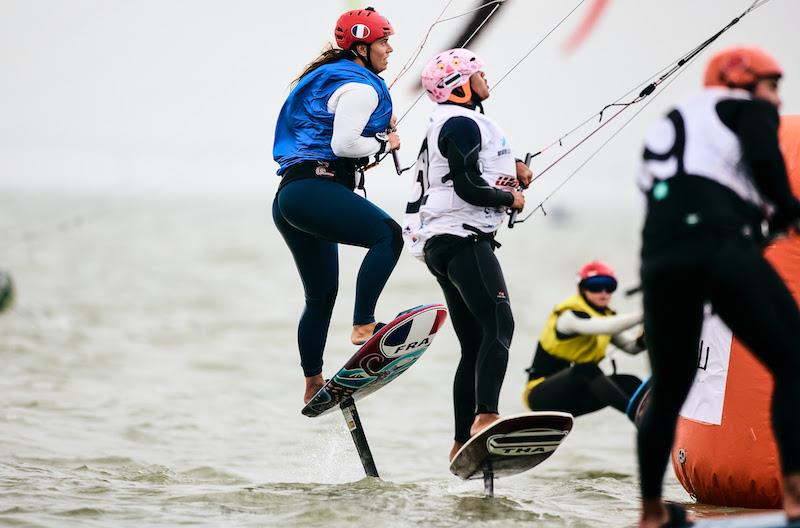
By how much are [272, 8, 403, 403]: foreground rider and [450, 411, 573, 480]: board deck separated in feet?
3.31

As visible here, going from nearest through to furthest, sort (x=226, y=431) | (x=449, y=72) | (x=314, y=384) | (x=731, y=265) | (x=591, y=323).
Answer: (x=731, y=265), (x=449, y=72), (x=314, y=384), (x=591, y=323), (x=226, y=431)

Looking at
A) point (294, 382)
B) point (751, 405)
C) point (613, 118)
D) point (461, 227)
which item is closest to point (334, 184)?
point (461, 227)

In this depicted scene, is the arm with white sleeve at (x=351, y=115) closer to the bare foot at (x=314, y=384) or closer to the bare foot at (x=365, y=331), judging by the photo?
the bare foot at (x=365, y=331)

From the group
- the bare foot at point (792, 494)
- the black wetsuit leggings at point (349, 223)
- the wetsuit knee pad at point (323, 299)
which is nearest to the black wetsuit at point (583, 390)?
the wetsuit knee pad at point (323, 299)

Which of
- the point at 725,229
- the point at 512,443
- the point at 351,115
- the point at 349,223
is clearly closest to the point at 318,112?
the point at 351,115

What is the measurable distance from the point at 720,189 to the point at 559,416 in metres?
2.38

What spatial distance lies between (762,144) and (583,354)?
17.7 ft

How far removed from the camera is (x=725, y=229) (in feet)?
13.4

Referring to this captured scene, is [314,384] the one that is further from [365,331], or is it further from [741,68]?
[741,68]

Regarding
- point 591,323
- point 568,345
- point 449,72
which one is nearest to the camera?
point 449,72

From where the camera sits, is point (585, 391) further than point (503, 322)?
Yes

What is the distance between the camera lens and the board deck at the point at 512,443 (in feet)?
19.9

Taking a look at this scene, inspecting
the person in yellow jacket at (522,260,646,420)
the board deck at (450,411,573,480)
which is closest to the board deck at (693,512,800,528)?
the board deck at (450,411,573,480)

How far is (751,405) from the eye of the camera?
6.34 metres
